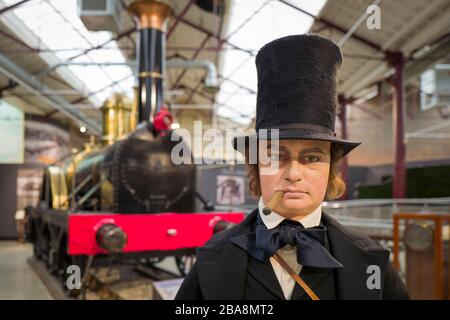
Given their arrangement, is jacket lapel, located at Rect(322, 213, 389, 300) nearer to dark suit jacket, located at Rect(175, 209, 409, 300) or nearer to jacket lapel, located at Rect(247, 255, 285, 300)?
dark suit jacket, located at Rect(175, 209, 409, 300)

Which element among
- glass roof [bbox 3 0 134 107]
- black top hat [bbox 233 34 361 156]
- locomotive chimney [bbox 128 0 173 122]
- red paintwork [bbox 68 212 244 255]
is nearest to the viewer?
black top hat [bbox 233 34 361 156]

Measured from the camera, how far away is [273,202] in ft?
2.42

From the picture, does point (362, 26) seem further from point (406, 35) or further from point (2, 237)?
point (2, 237)

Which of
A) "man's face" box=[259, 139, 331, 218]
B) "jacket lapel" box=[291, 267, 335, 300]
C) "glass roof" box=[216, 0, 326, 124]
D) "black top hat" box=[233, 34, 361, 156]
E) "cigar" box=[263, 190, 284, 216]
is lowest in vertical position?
"jacket lapel" box=[291, 267, 335, 300]

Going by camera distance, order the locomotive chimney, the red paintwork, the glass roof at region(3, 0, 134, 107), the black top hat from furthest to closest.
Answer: the locomotive chimney
the red paintwork
the glass roof at region(3, 0, 134, 107)
the black top hat

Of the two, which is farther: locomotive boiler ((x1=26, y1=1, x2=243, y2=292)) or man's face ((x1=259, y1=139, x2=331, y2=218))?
locomotive boiler ((x1=26, y1=1, x2=243, y2=292))

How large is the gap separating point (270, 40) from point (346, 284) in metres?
0.53

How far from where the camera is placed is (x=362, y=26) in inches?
30.8

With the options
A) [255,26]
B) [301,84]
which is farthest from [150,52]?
[301,84]

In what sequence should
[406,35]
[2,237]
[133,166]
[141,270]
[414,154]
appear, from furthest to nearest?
[414,154] → [2,237] → [141,270] → [133,166] → [406,35]

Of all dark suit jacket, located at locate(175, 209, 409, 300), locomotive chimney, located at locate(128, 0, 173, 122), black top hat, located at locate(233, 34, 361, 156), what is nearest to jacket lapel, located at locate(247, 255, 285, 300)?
dark suit jacket, located at locate(175, 209, 409, 300)

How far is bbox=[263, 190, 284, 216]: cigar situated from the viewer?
2.41 ft

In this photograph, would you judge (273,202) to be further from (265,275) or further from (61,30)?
(61,30)
